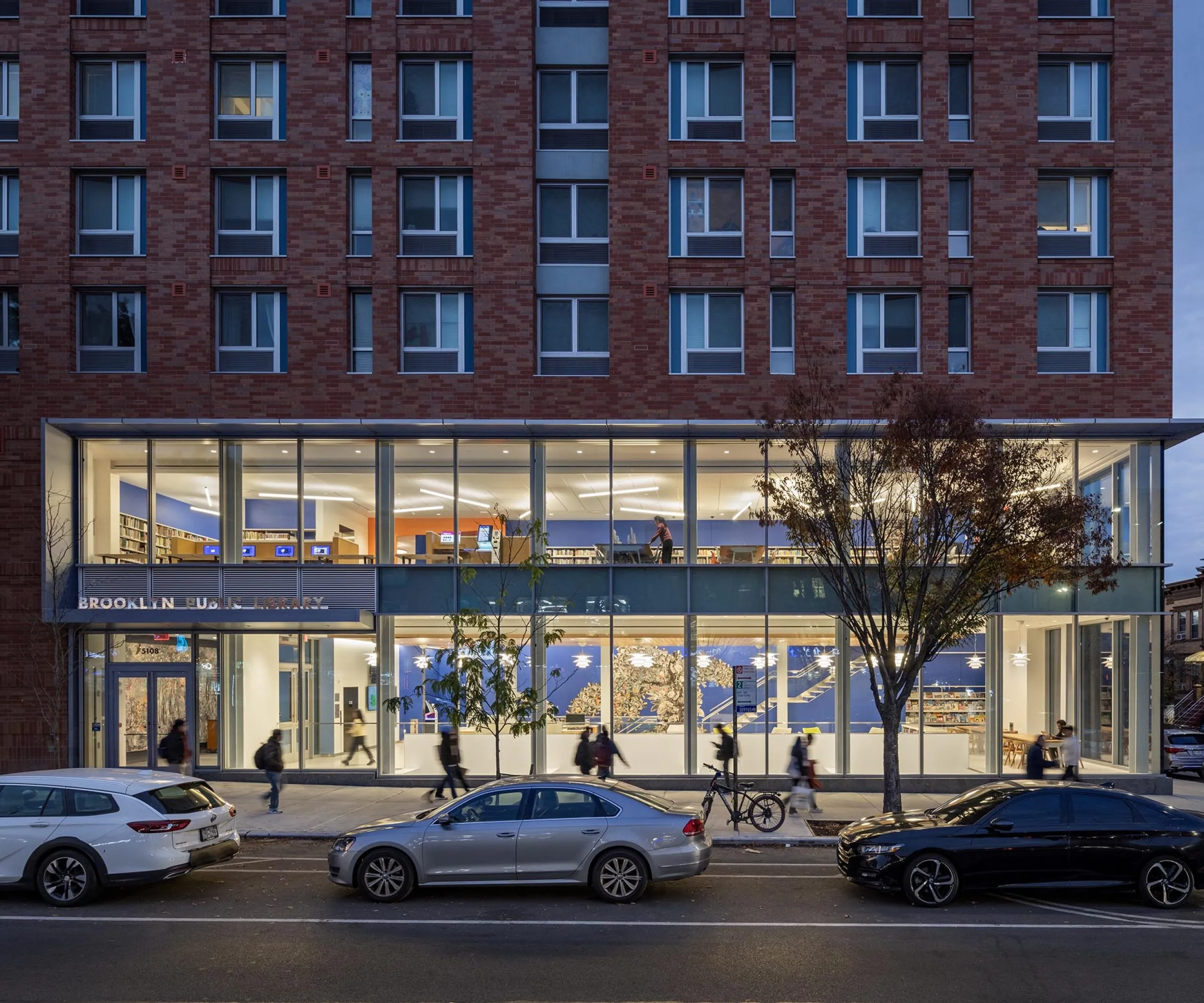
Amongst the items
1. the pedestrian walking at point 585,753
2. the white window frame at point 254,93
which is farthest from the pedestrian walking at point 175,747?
the white window frame at point 254,93

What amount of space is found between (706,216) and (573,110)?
3685mm

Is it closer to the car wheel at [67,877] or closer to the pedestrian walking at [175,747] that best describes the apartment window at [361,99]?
the pedestrian walking at [175,747]

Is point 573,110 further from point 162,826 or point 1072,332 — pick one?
point 162,826

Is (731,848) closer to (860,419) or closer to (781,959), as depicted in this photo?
(781,959)

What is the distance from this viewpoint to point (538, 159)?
23.0 meters

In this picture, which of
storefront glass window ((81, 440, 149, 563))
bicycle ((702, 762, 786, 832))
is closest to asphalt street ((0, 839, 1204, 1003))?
bicycle ((702, 762, 786, 832))

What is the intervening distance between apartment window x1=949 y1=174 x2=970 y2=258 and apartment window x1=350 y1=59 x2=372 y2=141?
12.4 metres

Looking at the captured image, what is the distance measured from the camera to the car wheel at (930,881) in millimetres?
12148

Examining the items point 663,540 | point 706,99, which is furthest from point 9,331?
point 706,99

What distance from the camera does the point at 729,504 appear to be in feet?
73.9

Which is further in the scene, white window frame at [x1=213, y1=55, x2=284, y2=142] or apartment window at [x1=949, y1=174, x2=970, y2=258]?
white window frame at [x1=213, y1=55, x2=284, y2=142]

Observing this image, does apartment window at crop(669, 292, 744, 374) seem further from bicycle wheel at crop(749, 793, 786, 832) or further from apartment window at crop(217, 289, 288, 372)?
bicycle wheel at crop(749, 793, 786, 832)

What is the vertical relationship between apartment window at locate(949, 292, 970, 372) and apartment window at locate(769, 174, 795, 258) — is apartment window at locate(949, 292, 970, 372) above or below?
below

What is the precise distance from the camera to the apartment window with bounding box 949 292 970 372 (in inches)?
888
